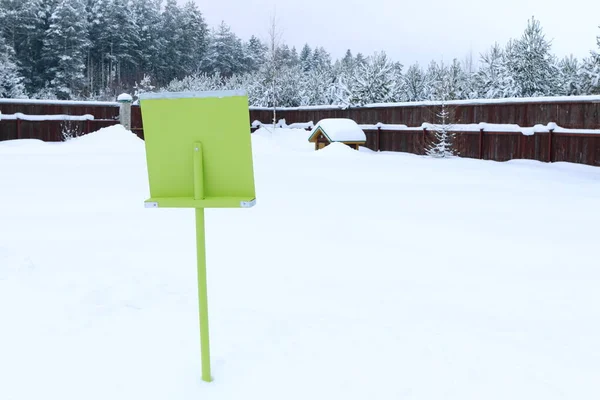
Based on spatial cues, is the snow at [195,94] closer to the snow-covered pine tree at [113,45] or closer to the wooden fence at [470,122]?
the wooden fence at [470,122]

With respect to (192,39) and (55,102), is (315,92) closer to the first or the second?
(55,102)

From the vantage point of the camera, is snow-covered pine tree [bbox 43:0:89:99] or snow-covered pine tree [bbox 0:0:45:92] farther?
snow-covered pine tree [bbox 0:0:45:92]

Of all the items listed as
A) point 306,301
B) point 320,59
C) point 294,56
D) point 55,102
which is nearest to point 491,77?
point 55,102

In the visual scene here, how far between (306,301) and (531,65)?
85.8 feet

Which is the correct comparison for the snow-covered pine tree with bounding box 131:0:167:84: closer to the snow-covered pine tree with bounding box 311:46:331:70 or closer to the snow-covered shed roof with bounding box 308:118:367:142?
the snow-covered pine tree with bounding box 311:46:331:70

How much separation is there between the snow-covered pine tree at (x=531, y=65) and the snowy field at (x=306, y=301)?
19912 mm

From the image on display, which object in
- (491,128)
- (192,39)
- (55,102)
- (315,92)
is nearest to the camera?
(491,128)

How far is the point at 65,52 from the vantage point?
4941 cm

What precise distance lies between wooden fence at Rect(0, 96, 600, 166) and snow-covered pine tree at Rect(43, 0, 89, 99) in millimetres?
21853

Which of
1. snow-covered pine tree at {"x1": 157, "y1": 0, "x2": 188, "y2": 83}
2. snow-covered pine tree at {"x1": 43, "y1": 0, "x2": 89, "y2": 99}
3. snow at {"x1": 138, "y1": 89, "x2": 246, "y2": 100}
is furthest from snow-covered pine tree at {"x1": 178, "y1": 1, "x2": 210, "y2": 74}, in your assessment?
snow at {"x1": 138, "y1": 89, "x2": 246, "y2": 100}

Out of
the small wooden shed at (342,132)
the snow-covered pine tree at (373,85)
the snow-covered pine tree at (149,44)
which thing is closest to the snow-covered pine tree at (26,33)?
the snow-covered pine tree at (149,44)

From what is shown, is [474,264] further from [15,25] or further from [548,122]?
[15,25]

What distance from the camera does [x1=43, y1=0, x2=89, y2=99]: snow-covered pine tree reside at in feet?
159

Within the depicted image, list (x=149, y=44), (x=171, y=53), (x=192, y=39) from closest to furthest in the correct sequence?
(x=149, y=44) < (x=171, y=53) < (x=192, y=39)
